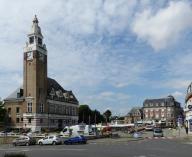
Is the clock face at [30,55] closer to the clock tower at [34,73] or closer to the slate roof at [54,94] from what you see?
the clock tower at [34,73]

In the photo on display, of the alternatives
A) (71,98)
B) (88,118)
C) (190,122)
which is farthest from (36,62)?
(88,118)

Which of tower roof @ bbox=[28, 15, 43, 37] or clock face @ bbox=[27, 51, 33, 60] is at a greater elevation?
tower roof @ bbox=[28, 15, 43, 37]

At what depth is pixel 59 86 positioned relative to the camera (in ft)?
461

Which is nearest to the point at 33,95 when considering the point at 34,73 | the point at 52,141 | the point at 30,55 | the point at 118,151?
the point at 34,73

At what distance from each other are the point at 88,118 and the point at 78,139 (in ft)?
386

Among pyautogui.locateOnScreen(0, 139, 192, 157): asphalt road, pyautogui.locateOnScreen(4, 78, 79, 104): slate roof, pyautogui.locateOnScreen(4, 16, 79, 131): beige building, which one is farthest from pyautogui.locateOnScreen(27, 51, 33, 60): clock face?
pyautogui.locateOnScreen(0, 139, 192, 157): asphalt road

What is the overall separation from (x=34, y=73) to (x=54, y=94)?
1581 centimetres

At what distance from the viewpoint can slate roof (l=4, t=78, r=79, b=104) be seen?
4812 inches

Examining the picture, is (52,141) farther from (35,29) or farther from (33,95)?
(35,29)

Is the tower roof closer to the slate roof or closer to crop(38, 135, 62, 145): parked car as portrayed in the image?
the slate roof

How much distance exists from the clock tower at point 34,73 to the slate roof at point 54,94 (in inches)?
157

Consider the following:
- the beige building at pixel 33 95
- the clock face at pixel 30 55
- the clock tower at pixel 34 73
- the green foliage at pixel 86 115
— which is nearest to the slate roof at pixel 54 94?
the beige building at pixel 33 95

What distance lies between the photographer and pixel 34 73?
116 m

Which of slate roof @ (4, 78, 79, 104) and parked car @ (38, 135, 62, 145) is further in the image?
slate roof @ (4, 78, 79, 104)
